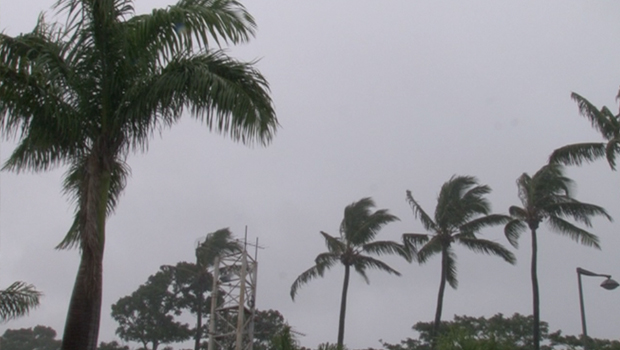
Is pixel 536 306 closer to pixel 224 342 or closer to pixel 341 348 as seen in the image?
pixel 224 342

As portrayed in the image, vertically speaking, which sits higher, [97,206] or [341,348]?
[97,206]

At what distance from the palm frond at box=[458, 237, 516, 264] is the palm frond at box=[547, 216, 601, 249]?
3463mm

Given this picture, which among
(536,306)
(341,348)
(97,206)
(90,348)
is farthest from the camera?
(536,306)

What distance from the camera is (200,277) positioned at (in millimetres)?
51750

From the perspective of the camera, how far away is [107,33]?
304 inches

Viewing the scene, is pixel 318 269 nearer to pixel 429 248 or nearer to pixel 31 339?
pixel 429 248

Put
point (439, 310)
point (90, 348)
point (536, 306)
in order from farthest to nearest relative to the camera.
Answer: point (439, 310)
point (536, 306)
point (90, 348)

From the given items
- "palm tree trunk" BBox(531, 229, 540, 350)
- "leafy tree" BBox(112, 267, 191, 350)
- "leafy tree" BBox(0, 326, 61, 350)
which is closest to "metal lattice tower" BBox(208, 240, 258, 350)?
"palm tree trunk" BBox(531, 229, 540, 350)

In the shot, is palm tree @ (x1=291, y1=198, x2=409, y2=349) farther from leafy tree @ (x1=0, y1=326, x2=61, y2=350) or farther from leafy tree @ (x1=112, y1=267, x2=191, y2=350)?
leafy tree @ (x1=0, y1=326, x2=61, y2=350)

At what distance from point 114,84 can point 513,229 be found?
2845 cm

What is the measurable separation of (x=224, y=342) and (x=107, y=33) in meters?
24.1

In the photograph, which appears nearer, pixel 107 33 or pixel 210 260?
pixel 107 33

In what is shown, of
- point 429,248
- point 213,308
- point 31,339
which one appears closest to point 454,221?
point 429,248

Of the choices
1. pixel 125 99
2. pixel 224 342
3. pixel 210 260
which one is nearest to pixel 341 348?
pixel 125 99
